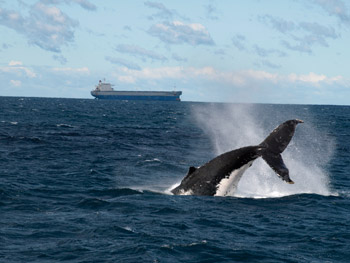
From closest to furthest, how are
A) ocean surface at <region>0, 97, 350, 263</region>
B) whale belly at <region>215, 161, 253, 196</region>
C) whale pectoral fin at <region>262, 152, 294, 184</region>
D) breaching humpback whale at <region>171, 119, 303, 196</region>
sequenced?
ocean surface at <region>0, 97, 350, 263</region> < whale pectoral fin at <region>262, 152, 294, 184</region> < breaching humpback whale at <region>171, 119, 303, 196</region> < whale belly at <region>215, 161, 253, 196</region>

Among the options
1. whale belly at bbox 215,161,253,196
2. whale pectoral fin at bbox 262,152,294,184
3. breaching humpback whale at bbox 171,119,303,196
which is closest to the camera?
whale pectoral fin at bbox 262,152,294,184

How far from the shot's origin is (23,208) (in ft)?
55.7

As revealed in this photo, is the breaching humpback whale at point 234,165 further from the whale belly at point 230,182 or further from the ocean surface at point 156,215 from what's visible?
the ocean surface at point 156,215

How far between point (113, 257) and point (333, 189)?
1460 cm

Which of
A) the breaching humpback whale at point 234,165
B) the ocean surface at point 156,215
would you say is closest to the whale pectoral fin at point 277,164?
the breaching humpback whale at point 234,165

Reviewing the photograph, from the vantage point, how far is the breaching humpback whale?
16.3m

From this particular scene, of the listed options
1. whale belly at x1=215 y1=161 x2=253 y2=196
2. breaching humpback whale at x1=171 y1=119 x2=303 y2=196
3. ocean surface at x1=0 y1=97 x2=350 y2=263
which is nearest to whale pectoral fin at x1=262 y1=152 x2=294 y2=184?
breaching humpback whale at x1=171 y1=119 x2=303 y2=196

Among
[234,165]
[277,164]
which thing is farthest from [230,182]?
[277,164]

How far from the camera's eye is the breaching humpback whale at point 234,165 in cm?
1630

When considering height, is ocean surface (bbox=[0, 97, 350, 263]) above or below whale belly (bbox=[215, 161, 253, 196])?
below

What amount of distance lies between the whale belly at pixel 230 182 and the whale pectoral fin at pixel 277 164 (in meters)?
1.03

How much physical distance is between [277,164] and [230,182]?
239 centimetres

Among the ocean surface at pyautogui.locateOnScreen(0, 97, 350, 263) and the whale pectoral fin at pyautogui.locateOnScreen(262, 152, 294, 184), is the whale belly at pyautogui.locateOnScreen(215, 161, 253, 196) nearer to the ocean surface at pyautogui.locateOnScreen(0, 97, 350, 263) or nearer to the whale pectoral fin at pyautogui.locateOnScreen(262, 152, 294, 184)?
the ocean surface at pyautogui.locateOnScreen(0, 97, 350, 263)

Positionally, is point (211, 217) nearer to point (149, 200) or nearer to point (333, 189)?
point (149, 200)
